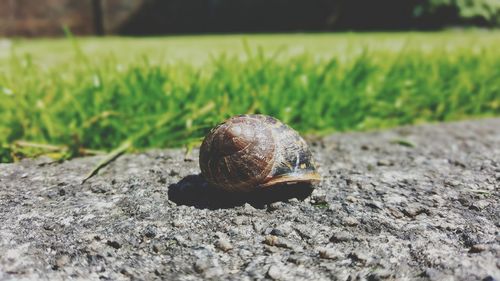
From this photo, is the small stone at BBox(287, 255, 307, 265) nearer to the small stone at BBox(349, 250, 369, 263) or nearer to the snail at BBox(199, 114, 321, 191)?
the small stone at BBox(349, 250, 369, 263)

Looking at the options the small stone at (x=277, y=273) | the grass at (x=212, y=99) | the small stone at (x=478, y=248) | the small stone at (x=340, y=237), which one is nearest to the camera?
the small stone at (x=277, y=273)

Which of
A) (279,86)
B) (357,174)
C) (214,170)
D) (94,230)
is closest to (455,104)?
(279,86)

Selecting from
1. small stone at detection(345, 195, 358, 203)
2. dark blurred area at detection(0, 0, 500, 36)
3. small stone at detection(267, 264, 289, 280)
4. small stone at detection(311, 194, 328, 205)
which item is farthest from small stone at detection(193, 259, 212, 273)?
dark blurred area at detection(0, 0, 500, 36)

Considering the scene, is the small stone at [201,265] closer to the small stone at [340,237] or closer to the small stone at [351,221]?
the small stone at [340,237]

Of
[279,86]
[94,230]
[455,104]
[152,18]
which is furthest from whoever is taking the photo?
[152,18]

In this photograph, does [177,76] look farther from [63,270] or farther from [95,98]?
[63,270]

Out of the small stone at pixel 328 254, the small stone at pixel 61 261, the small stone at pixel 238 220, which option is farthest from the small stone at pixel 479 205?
the small stone at pixel 61 261

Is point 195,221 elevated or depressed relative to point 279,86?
depressed
